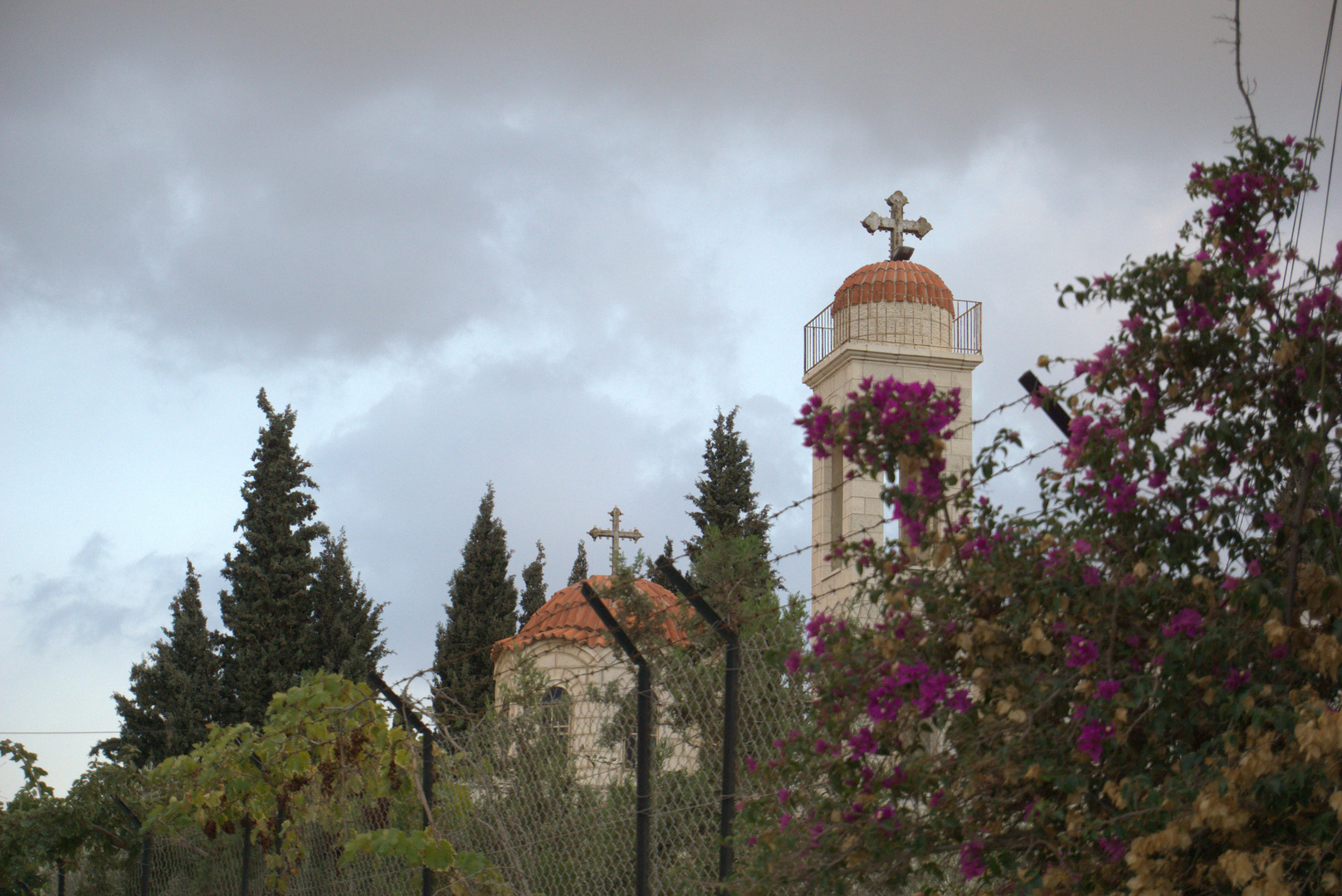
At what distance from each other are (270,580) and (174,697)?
134 inches

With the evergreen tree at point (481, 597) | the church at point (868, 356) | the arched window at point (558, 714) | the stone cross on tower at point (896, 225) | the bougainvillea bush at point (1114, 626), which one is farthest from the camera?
the evergreen tree at point (481, 597)

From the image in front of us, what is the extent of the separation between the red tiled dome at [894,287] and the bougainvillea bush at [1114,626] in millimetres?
18612

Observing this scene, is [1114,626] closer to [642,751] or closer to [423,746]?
[642,751]

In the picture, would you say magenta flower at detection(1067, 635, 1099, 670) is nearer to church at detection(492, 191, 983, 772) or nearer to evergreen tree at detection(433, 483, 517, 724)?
Result: church at detection(492, 191, 983, 772)

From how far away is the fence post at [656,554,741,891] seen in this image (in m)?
3.80

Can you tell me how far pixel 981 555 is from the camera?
9.86 feet

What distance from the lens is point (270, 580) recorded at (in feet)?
82.4

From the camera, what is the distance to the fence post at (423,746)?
5973 mm

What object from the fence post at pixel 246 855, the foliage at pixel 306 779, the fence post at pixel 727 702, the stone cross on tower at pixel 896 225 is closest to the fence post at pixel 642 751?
the fence post at pixel 727 702

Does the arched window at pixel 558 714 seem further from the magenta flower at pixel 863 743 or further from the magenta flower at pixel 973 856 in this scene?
the magenta flower at pixel 973 856

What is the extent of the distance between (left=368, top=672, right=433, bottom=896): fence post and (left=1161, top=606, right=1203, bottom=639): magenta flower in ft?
13.5

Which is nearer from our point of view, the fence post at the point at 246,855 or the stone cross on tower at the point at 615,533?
the fence post at the point at 246,855

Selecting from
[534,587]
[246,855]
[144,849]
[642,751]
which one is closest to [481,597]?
[534,587]

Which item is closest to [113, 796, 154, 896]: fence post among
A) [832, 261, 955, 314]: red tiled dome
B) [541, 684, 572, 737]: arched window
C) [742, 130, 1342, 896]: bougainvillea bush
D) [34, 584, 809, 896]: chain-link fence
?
[34, 584, 809, 896]: chain-link fence
